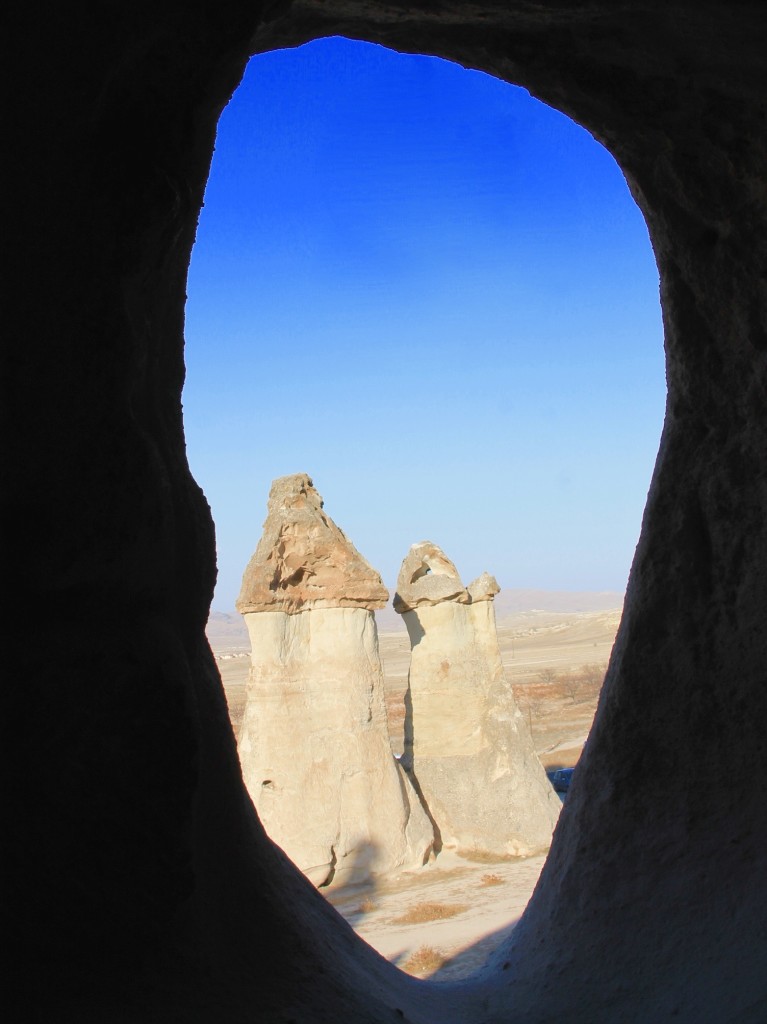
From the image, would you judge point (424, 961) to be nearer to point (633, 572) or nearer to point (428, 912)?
point (428, 912)

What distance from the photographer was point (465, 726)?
9594 mm

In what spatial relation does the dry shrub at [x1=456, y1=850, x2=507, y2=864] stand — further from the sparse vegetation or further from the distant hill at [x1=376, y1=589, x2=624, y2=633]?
the distant hill at [x1=376, y1=589, x2=624, y2=633]

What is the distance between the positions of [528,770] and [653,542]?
735cm

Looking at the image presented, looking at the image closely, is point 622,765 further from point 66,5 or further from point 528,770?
point 528,770

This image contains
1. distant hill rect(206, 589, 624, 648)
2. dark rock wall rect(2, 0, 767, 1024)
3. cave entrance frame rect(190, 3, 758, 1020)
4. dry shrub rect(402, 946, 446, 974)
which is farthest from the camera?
distant hill rect(206, 589, 624, 648)

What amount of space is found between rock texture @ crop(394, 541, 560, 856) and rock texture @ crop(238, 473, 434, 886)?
0.55 metres

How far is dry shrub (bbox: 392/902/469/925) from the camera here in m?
7.05

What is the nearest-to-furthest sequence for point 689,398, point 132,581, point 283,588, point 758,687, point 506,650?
point 132,581 < point 758,687 < point 689,398 < point 283,588 < point 506,650

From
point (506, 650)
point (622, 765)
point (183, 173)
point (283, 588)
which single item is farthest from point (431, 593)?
point (506, 650)

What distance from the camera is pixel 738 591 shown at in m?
2.22

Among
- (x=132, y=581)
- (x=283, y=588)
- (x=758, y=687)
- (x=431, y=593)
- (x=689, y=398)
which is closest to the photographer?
(x=132, y=581)

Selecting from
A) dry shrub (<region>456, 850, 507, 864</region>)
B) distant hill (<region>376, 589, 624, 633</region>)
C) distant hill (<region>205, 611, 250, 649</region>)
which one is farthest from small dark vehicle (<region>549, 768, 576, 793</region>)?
distant hill (<region>376, 589, 624, 633</region>)

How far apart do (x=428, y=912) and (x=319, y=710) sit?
218 centimetres

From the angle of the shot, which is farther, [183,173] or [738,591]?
[738,591]
